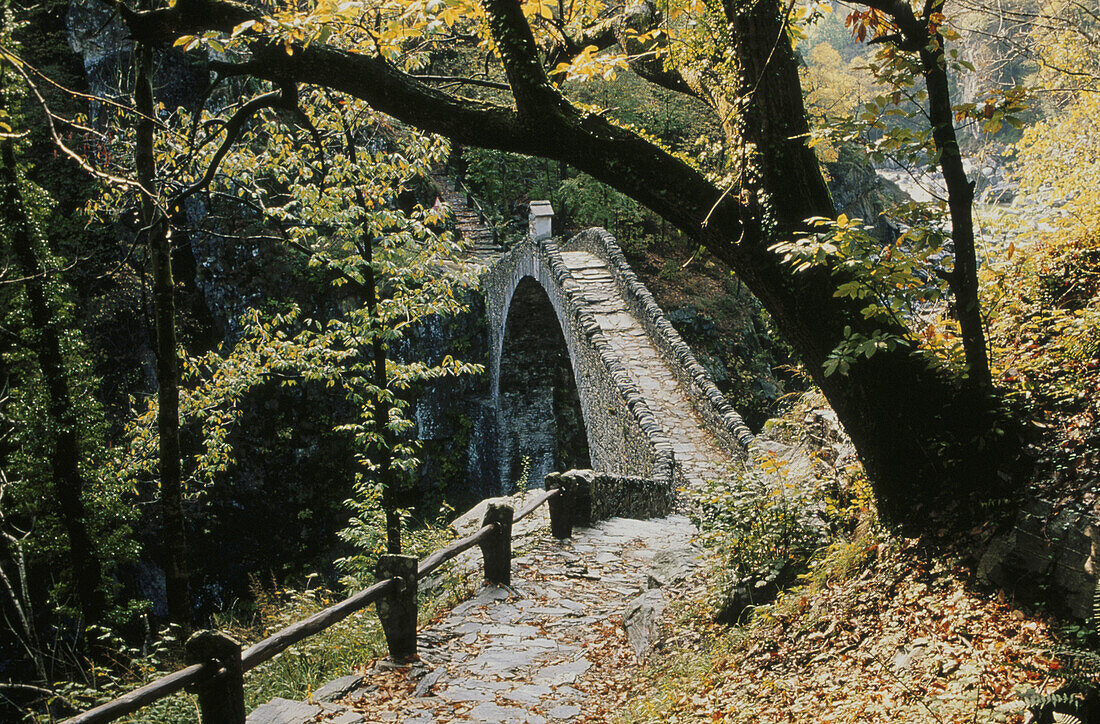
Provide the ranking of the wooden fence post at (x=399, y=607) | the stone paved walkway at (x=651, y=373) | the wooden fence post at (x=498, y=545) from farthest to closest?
the stone paved walkway at (x=651, y=373) < the wooden fence post at (x=498, y=545) < the wooden fence post at (x=399, y=607)

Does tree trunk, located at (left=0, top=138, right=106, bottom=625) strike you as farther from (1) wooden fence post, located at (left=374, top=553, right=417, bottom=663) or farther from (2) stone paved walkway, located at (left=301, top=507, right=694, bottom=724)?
(1) wooden fence post, located at (left=374, top=553, right=417, bottom=663)

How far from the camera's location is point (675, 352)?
43.5ft

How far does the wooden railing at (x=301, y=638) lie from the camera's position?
11.1ft

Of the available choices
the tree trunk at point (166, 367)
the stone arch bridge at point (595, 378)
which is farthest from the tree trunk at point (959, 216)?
the tree trunk at point (166, 367)

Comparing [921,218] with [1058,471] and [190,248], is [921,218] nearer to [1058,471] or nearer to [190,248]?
[1058,471]

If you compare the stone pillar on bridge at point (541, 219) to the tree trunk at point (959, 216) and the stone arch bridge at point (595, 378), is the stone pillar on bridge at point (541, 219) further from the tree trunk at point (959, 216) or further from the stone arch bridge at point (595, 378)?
the tree trunk at point (959, 216)

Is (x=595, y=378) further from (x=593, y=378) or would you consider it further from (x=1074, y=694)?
(x=1074, y=694)

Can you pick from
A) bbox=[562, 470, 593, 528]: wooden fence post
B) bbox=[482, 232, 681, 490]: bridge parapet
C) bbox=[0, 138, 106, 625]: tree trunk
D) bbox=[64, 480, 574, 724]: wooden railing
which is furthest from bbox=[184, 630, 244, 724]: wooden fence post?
bbox=[0, 138, 106, 625]: tree trunk

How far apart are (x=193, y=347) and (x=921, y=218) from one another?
20536mm

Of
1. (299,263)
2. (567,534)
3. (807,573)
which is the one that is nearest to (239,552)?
(299,263)

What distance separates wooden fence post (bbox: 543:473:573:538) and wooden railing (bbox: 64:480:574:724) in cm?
56

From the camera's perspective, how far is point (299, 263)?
20031 mm

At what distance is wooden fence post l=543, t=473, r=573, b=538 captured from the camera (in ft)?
27.0

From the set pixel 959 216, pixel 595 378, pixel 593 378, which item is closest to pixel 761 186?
pixel 959 216
